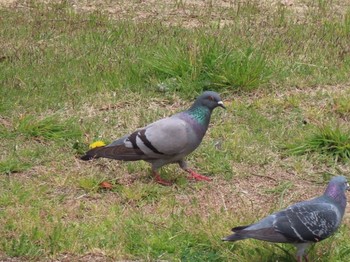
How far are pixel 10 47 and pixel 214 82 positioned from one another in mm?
2192

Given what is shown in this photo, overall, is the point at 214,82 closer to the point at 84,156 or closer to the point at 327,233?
the point at 84,156

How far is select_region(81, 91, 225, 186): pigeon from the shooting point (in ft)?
19.3

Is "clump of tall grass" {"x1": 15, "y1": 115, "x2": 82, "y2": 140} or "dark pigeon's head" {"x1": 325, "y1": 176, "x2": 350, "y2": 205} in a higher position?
"dark pigeon's head" {"x1": 325, "y1": 176, "x2": 350, "y2": 205}

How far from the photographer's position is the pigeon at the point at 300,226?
14.9 ft

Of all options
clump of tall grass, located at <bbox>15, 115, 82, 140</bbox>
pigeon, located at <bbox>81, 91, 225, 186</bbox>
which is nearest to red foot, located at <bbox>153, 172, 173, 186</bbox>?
pigeon, located at <bbox>81, 91, 225, 186</bbox>

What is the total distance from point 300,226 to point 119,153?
1.78m

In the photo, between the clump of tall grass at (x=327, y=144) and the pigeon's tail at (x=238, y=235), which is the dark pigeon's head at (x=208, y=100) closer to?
the clump of tall grass at (x=327, y=144)

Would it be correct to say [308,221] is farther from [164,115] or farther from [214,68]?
[214,68]

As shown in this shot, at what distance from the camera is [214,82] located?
294 inches

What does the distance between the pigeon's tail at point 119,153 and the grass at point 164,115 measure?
0.17m

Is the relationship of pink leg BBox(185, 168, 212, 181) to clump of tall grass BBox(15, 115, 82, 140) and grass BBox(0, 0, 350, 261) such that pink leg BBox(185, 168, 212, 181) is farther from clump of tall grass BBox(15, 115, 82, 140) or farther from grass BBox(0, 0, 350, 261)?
clump of tall grass BBox(15, 115, 82, 140)

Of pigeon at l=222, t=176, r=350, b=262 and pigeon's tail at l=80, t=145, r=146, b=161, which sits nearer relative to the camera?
pigeon at l=222, t=176, r=350, b=262

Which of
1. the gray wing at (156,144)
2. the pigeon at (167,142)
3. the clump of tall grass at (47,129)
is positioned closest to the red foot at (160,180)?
the pigeon at (167,142)

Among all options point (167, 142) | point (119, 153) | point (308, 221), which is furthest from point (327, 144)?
point (308, 221)
